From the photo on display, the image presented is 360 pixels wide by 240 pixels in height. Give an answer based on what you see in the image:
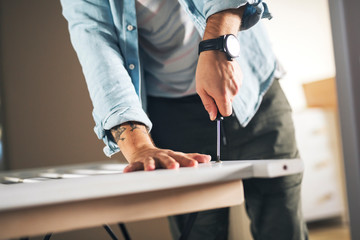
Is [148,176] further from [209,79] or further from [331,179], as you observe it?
[331,179]

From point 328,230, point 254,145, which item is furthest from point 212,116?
point 328,230

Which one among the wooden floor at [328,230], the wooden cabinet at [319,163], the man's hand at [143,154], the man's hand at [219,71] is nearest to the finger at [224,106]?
the man's hand at [219,71]

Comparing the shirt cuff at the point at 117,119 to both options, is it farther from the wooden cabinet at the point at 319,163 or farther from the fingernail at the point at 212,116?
the wooden cabinet at the point at 319,163

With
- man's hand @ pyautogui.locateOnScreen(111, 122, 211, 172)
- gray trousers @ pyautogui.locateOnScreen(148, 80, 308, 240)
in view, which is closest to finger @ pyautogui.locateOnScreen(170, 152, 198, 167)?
man's hand @ pyautogui.locateOnScreen(111, 122, 211, 172)

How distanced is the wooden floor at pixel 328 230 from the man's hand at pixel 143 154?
96 centimetres

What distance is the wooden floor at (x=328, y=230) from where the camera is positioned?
1296 mm

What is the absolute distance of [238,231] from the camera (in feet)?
2.55

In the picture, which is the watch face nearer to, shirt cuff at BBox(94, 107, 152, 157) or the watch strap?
the watch strap

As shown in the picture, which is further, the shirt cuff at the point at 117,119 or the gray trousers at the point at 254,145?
the gray trousers at the point at 254,145

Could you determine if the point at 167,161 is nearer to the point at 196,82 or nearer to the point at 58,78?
the point at 196,82

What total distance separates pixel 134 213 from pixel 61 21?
1.86ft

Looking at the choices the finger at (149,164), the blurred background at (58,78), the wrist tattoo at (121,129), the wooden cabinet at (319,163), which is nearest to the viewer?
the finger at (149,164)

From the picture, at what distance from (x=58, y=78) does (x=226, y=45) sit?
47 centimetres

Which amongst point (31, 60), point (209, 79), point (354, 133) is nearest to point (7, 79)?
point (31, 60)
